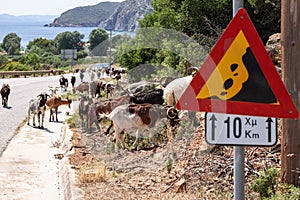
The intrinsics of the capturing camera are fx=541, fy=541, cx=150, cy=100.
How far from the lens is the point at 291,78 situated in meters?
6.03

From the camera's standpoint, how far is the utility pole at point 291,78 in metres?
5.98

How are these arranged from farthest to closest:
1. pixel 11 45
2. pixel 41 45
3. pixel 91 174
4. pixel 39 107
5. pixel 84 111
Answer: pixel 11 45
pixel 41 45
pixel 39 107
pixel 84 111
pixel 91 174

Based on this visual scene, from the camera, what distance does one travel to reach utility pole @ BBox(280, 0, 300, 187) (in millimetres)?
5984

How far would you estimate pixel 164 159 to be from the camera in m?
8.72

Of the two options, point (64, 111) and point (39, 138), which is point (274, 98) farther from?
point (64, 111)

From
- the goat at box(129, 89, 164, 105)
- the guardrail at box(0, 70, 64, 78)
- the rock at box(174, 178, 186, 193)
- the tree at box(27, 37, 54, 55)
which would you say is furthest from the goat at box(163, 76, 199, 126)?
the tree at box(27, 37, 54, 55)

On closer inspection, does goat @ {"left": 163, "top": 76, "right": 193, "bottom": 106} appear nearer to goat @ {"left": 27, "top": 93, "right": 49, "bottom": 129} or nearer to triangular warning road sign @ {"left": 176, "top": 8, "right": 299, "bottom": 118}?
goat @ {"left": 27, "top": 93, "right": 49, "bottom": 129}

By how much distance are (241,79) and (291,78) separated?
2.98 m

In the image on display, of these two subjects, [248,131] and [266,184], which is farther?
[266,184]

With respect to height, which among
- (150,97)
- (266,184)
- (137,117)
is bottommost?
(266,184)

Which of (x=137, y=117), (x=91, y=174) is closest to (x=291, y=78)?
(x=91, y=174)

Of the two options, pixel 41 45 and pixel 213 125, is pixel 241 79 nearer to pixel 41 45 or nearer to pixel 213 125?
pixel 213 125

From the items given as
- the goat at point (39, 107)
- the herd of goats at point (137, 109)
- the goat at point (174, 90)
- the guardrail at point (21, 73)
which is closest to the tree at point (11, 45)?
the guardrail at point (21, 73)

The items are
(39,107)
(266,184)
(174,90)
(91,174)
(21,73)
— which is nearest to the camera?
(266,184)
